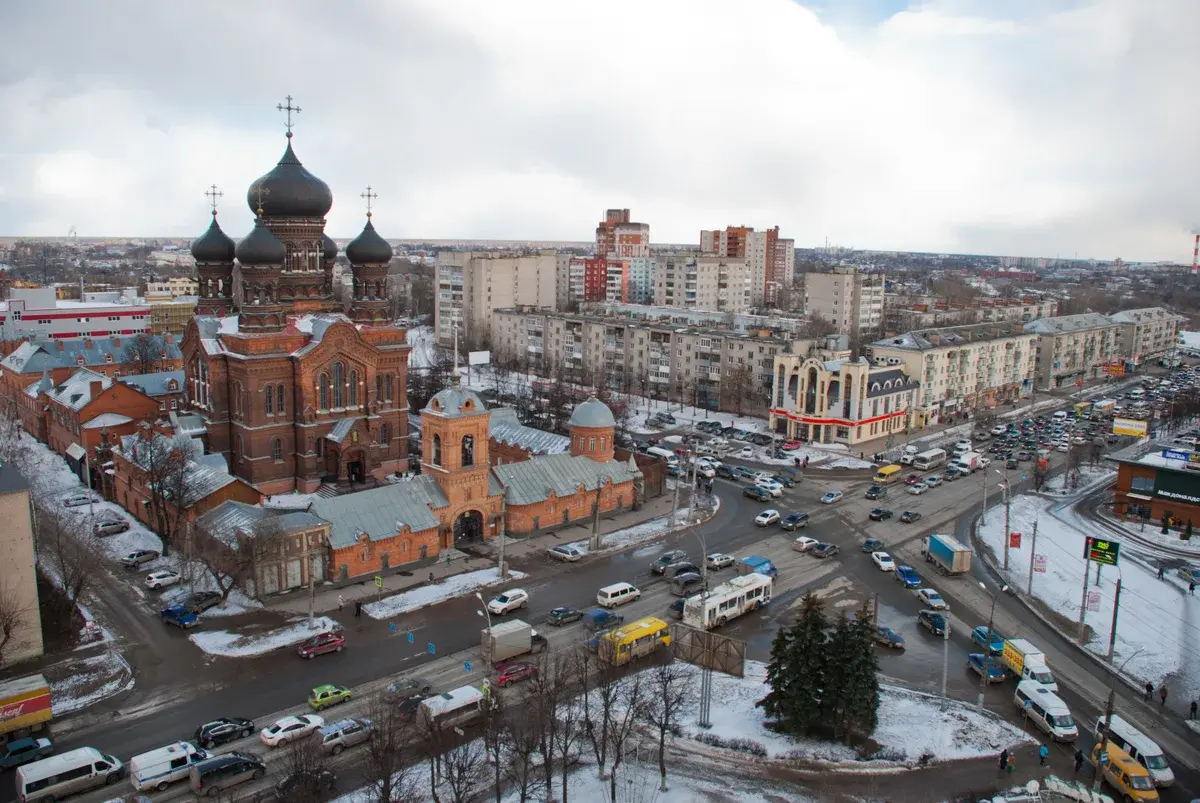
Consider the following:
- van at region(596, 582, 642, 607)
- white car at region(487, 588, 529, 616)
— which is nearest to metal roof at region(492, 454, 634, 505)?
white car at region(487, 588, 529, 616)

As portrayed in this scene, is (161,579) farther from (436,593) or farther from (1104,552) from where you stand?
(1104,552)

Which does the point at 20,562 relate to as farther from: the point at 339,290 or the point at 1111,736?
the point at 339,290

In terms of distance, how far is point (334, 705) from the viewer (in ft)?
87.8

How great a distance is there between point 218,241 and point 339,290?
90.3 m

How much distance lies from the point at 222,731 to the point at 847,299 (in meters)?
87.9

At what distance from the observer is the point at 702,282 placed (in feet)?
388

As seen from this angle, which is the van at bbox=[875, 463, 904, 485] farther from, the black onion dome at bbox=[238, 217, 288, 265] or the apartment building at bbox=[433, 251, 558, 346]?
the apartment building at bbox=[433, 251, 558, 346]

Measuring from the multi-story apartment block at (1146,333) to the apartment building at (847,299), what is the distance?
2714cm

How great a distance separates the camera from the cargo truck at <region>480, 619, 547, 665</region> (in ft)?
95.4

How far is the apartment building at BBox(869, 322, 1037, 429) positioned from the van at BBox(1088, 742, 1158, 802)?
46.3 m

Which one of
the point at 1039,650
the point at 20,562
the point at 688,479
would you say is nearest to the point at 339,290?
the point at 688,479

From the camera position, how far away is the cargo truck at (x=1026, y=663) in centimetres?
2842

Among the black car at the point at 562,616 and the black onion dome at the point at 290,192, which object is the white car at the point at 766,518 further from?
the black onion dome at the point at 290,192

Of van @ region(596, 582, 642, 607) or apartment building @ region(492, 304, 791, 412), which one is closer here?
van @ region(596, 582, 642, 607)
